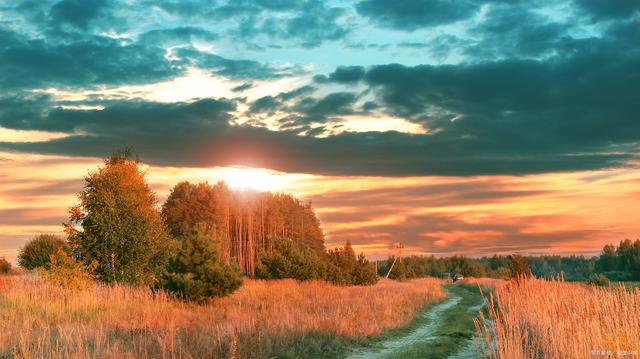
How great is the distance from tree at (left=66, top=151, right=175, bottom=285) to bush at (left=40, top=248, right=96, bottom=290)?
4442 mm

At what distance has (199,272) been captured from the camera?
22953 millimetres

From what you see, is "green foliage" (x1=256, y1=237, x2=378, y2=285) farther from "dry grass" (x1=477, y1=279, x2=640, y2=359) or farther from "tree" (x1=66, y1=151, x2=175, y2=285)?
"dry grass" (x1=477, y1=279, x2=640, y2=359)

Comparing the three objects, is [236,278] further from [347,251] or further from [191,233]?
[347,251]

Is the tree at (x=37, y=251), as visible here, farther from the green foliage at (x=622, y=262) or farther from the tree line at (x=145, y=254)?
the green foliage at (x=622, y=262)

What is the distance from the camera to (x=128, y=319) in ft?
56.5

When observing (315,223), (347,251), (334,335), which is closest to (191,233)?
(334,335)

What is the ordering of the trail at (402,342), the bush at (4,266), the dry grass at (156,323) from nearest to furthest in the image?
the dry grass at (156,323)
the trail at (402,342)
the bush at (4,266)

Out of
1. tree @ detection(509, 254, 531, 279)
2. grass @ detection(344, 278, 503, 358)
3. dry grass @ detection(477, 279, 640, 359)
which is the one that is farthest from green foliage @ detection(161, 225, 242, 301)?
tree @ detection(509, 254, 531, 279)

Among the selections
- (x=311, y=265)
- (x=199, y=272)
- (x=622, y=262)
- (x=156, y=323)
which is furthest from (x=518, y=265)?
(x=622, y=262)

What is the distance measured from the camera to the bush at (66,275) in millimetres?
21391

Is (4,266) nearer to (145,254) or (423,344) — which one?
(145,254)

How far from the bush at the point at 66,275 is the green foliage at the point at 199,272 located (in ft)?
9.80

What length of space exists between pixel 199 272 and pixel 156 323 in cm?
679

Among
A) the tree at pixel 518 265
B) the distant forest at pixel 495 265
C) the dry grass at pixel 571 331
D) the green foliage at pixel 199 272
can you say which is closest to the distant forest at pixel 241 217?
the distant forest at pixel 495 265
